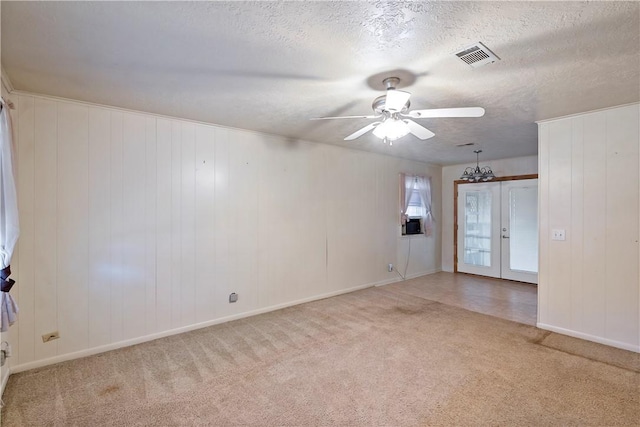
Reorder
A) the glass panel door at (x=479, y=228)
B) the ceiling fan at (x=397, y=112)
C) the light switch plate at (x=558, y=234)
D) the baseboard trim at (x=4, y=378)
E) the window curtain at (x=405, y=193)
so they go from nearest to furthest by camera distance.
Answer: the ceiling fan at (x=397, y=112) < the baseboard trim at (x=4, y=378) < the light switch plate at (x=558, y=234) < the window curtain at (x=405, y=193) < the glass panel door at (x=479, y=228)

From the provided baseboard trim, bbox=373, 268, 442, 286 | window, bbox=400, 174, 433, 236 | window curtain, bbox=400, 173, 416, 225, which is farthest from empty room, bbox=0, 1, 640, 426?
window, bbox=400, 174, 433, 236

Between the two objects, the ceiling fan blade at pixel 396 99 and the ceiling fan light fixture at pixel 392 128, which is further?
the ceiling fan light fixture at pixel 392 128

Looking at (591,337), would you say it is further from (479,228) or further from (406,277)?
(479,228)

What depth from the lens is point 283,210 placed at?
4.15 m

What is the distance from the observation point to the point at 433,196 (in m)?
6.41

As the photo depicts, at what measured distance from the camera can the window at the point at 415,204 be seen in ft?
18.7

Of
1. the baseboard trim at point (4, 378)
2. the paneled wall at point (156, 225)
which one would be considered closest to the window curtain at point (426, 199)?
the paneled wall at point (156, 225)

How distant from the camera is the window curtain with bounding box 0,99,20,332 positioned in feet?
6.47

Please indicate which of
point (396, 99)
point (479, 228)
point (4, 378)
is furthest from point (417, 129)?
point (479, 228)

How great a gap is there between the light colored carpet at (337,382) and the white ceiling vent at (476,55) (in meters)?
2.31

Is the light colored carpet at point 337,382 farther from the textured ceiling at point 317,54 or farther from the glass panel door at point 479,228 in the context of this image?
the glass panel door at point 479,228

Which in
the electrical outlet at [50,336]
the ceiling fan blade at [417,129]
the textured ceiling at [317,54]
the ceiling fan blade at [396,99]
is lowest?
the electrical outlet at [50,336]

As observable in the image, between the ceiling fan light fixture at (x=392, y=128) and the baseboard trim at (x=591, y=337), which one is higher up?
the ceiling fan light fixture at (x=392, y=128)

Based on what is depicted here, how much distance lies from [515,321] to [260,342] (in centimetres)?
297
